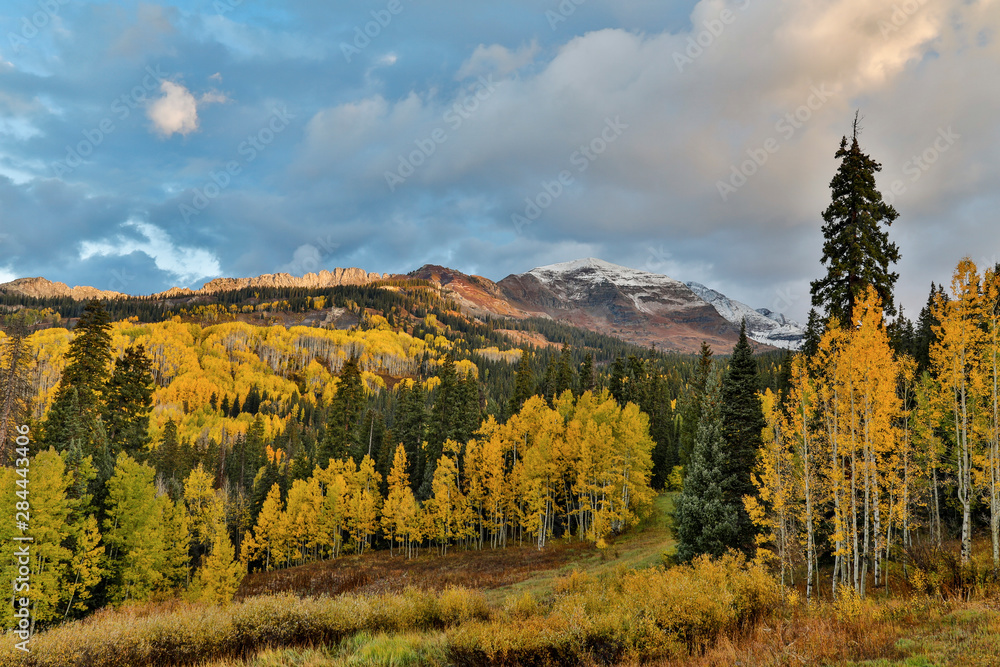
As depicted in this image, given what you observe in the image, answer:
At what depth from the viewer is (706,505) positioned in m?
26.9

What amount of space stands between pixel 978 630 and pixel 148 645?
18.9m

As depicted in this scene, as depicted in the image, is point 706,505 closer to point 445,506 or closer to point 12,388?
point 445,506

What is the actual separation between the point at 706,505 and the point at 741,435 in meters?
5.57

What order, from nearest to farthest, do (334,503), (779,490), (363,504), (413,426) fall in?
(779,490)
(363,504)
(334,503)
(413,426)

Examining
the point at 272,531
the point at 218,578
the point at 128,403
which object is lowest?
the point at 272,531

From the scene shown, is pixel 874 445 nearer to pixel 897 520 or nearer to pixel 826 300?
pixel 897 520

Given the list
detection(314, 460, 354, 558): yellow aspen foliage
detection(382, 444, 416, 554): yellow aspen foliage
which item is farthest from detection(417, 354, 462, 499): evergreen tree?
detection(314, 460, 354, 558): yellow aspen foliage

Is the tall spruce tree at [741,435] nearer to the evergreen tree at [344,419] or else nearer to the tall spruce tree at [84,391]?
the tall spruce tree at [84,391]

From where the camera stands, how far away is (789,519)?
85.7ft

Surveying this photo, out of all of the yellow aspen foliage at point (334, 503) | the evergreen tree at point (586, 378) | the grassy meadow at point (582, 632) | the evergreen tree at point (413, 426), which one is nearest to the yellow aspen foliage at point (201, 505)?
the yellow aspen foliage at point (334, 503)

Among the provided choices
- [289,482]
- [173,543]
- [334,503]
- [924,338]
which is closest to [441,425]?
[334,503]

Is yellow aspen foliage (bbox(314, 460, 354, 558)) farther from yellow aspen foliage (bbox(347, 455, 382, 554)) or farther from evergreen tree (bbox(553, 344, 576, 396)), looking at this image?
evergreen tree (bbox(553, 344, 576, 396))

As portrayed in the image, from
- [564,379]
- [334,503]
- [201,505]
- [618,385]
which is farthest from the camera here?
[564,379]

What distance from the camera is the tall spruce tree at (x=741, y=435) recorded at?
92.0ft
